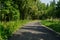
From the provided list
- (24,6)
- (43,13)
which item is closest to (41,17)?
(43,13)

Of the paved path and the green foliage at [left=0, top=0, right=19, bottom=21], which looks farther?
the green foliage at [left=0, top=0, right=19, bottom=21]

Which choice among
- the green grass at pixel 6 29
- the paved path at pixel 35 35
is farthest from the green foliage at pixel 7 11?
the paved path at pixel 35 35

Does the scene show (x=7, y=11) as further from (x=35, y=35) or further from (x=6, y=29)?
(x=6, y=29)

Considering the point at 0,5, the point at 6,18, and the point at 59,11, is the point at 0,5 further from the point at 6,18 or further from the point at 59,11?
the point at 59,11

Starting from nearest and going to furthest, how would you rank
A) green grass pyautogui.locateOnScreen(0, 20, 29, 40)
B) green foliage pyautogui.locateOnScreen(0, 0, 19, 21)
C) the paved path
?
green grass pyautogui.locateOnScreen(0, 20, 29, 40) → the paved path → green foliage pyautogui.locateOnScreen(0, 0, 19, 21)

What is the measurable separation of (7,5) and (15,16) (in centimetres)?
504

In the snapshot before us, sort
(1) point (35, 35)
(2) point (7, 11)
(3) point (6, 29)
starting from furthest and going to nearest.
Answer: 1. (2) point (7, 11)
2. (1) point (35, 35)
3. (3) point (6, 29)

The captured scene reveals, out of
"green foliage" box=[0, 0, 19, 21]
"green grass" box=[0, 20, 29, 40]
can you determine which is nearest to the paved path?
"green grass" box=[0, 20, 29, 40]

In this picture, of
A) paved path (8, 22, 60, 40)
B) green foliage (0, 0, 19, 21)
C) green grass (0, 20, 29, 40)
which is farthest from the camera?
green foliage (0, 0, 19, 21)

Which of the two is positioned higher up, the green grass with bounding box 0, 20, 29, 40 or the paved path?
the green grass with bounding box 0, 20, 29, 40

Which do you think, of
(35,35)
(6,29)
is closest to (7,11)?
(35,35)

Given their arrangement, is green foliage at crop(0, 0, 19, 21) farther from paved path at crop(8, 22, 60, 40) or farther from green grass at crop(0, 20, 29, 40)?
paved path at crop(8, 22, 60, 40)

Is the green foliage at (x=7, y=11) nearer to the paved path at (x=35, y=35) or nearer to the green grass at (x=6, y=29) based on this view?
the green grass at (x=6, y=29)

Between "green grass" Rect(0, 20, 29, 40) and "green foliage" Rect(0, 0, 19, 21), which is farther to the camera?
"green foliage" Rect(0, 0, 19, 21)
